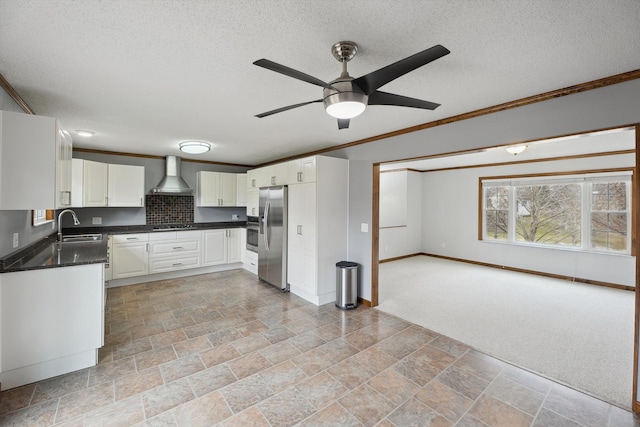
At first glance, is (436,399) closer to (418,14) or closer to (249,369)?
(249,369)

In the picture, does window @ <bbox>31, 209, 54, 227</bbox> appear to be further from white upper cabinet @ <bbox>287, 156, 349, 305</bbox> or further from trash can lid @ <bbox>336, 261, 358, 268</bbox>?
trash can lid @ <bbox>336, 261, 358, 268</bbox>

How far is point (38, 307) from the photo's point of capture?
2.28m

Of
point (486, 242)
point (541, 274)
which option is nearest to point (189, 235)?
point (486, 242)

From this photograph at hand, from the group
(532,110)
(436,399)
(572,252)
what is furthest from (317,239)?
(572,252)

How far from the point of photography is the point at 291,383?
2291 millimetres

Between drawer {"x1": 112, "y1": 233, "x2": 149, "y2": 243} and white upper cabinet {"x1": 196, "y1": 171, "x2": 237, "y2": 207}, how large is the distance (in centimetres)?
128

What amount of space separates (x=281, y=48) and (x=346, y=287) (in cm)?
305

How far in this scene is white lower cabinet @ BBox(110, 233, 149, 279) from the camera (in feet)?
15.4

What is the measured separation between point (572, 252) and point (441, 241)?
268 centimetres

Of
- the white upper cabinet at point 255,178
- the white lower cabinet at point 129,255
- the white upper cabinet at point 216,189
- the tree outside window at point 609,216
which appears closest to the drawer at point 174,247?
the white lower cabinet at point 129,255

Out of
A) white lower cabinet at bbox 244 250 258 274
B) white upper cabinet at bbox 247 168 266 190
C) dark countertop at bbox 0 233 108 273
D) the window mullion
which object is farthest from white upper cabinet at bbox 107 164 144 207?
the window mullion

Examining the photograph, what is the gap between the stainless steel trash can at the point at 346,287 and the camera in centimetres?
389

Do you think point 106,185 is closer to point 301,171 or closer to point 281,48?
point 301,171

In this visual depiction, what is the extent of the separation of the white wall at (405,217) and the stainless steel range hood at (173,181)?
14.6ft
